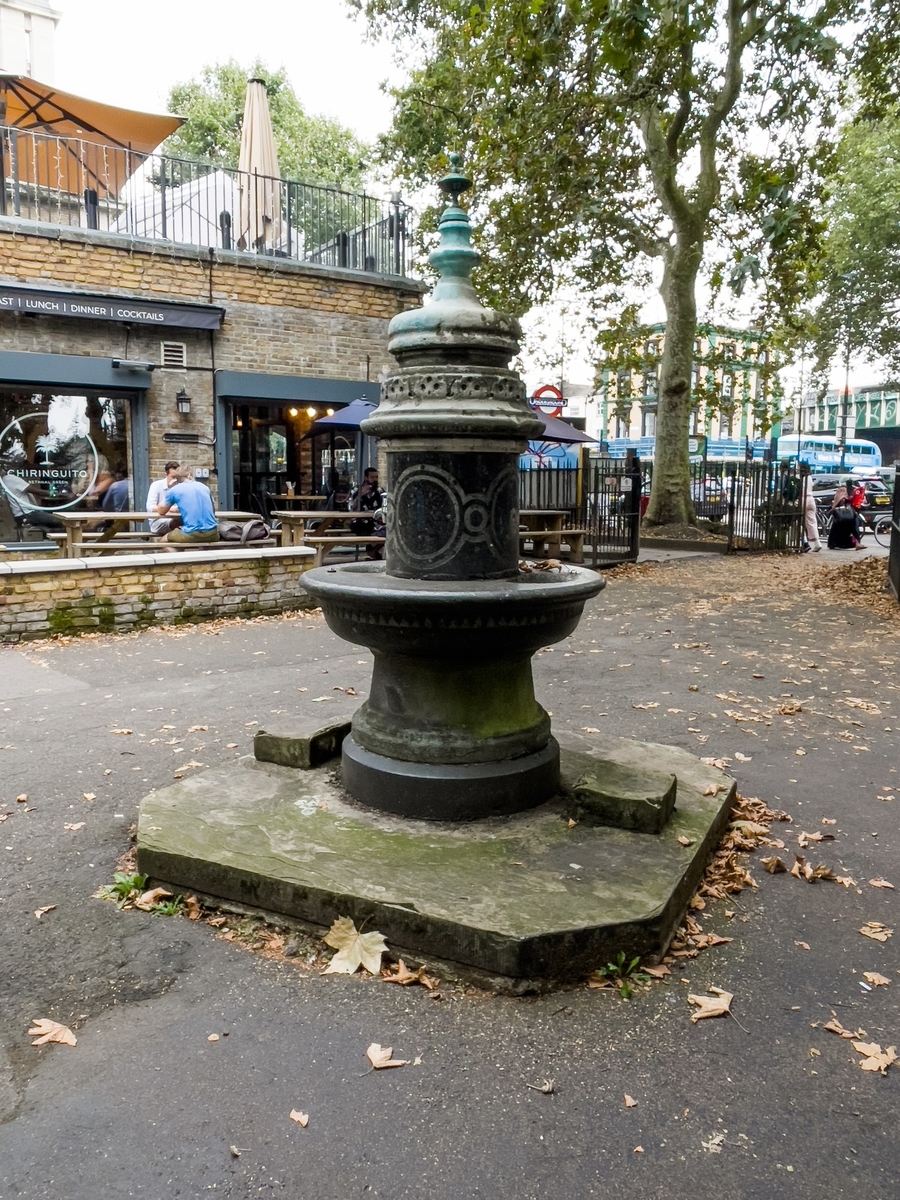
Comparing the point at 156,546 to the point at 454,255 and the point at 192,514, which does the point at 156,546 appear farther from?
the point at 454,255

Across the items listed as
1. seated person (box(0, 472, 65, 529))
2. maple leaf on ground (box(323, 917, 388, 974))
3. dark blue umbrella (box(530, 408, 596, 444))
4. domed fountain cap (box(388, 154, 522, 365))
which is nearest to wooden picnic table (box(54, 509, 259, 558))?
seated person (box(0, 472, 65, 529))

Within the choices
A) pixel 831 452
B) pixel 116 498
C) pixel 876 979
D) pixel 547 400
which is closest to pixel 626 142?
pixel 547 400

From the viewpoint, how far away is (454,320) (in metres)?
3.95

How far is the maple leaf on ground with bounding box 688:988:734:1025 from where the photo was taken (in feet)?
Result: 9.14

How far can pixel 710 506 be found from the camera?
2422cm

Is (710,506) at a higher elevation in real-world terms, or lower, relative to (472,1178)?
higher

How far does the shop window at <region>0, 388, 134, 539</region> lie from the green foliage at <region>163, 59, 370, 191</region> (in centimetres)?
2868

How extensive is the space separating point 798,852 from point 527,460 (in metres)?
18.5

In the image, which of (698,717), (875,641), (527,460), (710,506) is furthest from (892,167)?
(698,717)

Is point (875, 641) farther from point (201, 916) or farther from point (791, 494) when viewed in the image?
point (791, 494)

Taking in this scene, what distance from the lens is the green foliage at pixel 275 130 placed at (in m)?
39.8

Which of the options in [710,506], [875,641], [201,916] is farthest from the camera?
[710,506]

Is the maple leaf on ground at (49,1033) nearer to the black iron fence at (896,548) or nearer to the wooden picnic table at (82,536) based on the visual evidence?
the wooden picnic table at (82,536)

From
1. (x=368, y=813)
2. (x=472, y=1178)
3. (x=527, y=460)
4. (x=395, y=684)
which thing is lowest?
(x=472, y=1178)
